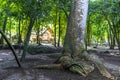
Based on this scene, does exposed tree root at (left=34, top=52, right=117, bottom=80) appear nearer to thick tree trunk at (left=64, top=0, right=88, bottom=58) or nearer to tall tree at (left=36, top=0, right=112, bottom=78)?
tall tree at (left=36, top=0, right=112, bottom=78)

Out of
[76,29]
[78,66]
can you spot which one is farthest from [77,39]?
A: [78,66]

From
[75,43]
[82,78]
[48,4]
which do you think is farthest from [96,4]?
[82,78]

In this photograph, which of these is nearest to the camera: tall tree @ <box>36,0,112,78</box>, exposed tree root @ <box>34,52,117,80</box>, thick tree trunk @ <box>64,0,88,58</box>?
exposed tree root @ <box>34,52,117,80</box>

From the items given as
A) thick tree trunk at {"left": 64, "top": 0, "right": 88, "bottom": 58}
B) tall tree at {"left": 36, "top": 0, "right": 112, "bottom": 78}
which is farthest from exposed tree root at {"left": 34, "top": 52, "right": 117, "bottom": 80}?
thick tree trunk at {"left": 64, "top": 0, "right": 88, "bottom": 58}

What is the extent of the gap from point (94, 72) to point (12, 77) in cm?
273

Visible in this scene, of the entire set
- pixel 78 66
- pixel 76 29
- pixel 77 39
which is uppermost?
pixel 76 29

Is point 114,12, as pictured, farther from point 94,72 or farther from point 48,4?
point 94,72

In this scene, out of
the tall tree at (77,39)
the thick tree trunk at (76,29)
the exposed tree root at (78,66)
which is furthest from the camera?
the thick tree trunk at (76,29)

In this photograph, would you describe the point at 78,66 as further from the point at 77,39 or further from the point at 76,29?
the point at 76,29

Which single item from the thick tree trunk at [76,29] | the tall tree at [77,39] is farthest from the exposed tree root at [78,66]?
the thick tree trunk at [76,29]

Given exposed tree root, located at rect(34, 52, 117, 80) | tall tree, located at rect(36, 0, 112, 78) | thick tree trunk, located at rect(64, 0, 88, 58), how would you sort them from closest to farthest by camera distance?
exposed tree root, located at rect(34, 52, 117, 80)
tall tree, located at rect(36, 0, 112, 78)
thick tree trunk, located at rect(64, 0, 88, 58)

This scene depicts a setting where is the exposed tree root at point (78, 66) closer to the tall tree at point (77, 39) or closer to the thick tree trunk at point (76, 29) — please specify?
the tall tree at point (77, 39)

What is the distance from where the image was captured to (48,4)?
13.0m

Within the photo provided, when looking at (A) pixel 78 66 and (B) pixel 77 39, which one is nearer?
(A) pixel 78 66
